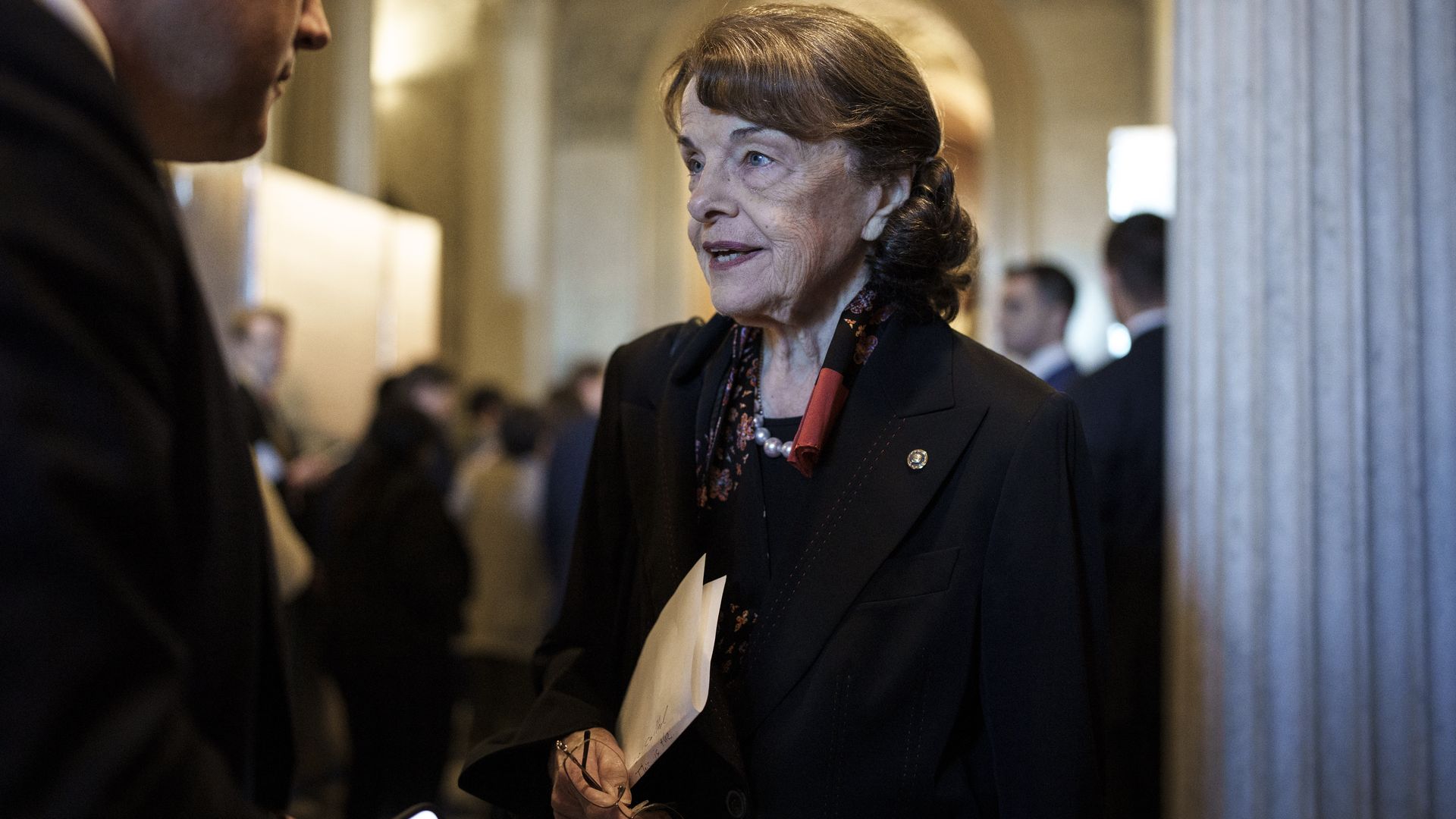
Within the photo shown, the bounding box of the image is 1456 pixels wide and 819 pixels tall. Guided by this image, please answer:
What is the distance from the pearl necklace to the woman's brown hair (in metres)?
0.28

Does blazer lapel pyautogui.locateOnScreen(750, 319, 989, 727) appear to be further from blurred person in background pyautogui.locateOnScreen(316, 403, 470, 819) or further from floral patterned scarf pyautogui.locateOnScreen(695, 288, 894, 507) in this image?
blurred person in background pyautogui.locateOnScreen(316, 403, 470, 819)

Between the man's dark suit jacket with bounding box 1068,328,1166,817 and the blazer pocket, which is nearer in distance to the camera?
the blazer pocket

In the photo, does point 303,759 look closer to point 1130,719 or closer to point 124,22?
point 1130,719

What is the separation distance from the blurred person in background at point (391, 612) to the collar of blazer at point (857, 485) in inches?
114

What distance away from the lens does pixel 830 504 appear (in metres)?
1.58

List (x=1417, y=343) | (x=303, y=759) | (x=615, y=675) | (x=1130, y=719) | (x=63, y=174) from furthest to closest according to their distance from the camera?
(x=303, y=759) < (x=1130, y=719) < (x=1417, y=343) < (x=615, y=675) < (x=63, y=174)

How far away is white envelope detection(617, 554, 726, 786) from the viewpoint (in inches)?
50.9

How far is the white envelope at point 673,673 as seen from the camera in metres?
1.29

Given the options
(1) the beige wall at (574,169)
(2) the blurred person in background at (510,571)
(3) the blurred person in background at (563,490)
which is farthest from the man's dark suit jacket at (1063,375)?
(1) the beige wall at (574,169)

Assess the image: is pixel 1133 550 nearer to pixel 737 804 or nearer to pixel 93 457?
pixel 737 804

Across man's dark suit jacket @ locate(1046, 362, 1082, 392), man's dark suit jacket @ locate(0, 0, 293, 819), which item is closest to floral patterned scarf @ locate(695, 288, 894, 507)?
man's dark suit jacket @ locate(0, 0, 293, 819)

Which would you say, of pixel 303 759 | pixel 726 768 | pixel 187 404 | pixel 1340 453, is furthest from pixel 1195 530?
pixel 303 759

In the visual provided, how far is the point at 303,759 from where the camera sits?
6.00 metres

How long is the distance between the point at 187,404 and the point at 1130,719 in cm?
294
